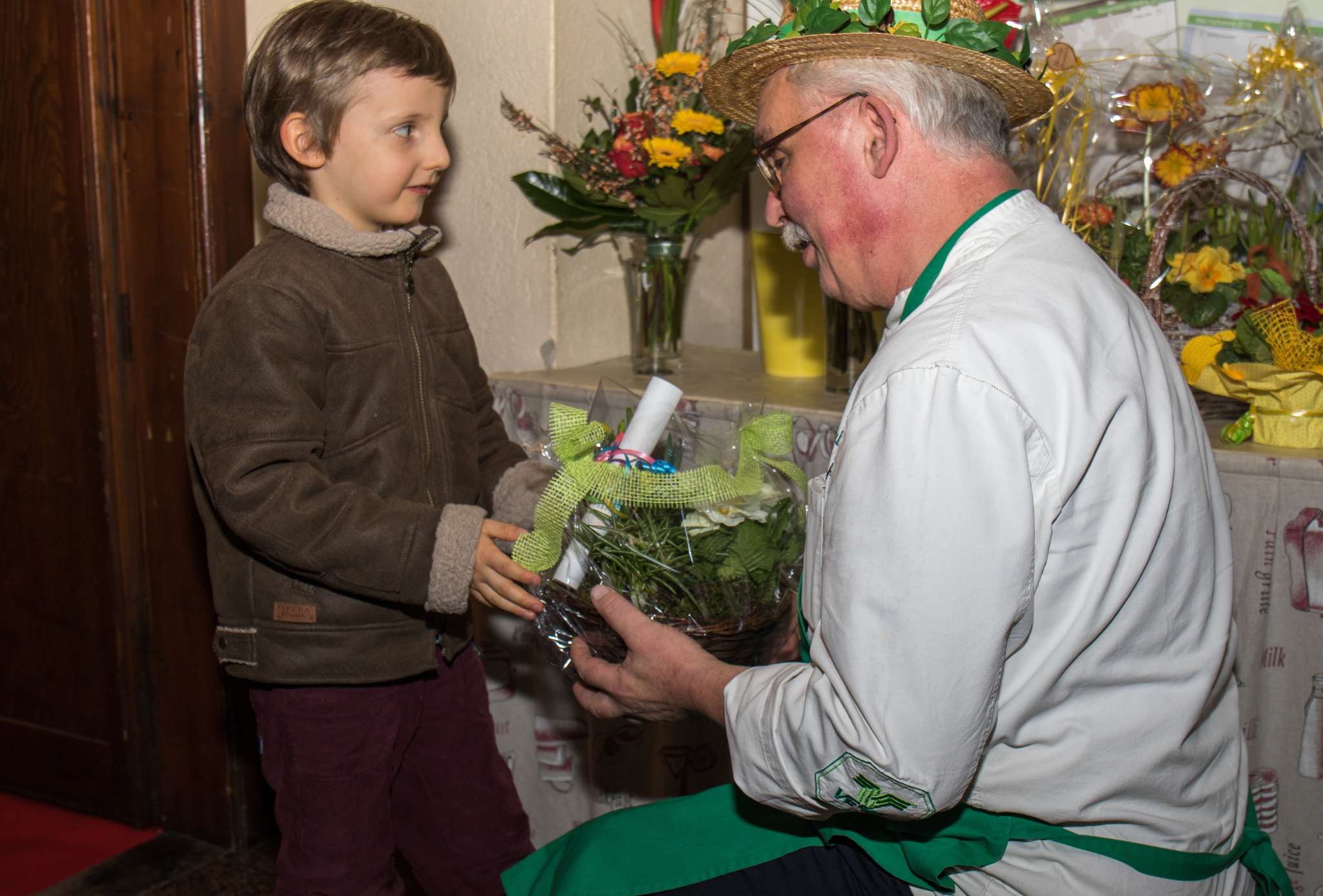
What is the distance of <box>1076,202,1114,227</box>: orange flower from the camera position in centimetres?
205

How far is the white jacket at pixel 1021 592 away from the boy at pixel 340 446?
1.96ft

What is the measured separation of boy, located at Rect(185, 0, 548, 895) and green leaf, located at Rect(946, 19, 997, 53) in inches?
30.4

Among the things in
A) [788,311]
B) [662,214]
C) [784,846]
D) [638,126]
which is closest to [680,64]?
[638,126]

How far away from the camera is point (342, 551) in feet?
4.91

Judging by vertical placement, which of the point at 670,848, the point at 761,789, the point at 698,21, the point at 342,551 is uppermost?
the point at 698,21

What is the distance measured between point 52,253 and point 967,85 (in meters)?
1.86

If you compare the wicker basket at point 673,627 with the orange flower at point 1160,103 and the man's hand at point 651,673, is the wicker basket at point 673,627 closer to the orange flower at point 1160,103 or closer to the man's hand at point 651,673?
the man's hand at point 651,673

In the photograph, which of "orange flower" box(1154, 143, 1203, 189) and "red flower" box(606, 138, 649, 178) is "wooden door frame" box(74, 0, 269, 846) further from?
"orange flower" box(1154, 143, 1203, 189)

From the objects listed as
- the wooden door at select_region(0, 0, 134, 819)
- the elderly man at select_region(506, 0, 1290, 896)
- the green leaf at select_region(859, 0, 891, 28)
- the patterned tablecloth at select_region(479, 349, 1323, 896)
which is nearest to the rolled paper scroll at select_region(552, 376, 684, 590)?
the elderly man at select_region(506, 0, 1290, 896)

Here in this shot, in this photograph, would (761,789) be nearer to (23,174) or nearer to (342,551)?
(342,551)

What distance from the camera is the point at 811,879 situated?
1266 millimetres

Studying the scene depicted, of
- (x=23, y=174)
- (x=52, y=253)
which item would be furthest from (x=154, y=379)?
(x=23, y=174)

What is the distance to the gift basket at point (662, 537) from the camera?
4.48 feet

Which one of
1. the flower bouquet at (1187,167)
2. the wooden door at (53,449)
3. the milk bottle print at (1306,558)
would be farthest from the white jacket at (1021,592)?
the wooden door at (53,449)
